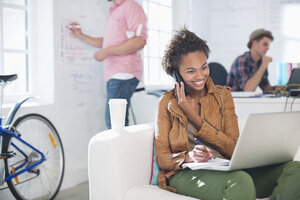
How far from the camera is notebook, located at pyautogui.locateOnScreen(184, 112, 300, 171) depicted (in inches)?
53.1

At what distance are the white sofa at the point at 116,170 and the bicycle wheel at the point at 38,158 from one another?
1.22m

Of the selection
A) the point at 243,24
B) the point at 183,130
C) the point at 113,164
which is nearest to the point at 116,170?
the point at 113,164

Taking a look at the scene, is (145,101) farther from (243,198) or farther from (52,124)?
(243,198)

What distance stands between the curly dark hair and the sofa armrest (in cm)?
41

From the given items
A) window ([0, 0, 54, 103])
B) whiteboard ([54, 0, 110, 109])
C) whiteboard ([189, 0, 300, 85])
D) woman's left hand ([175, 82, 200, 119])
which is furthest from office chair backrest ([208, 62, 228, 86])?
woman's left hand ([175, 82, 200, 119])

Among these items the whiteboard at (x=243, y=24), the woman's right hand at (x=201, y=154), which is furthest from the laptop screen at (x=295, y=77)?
the whiteboard at (x=243, y=24)

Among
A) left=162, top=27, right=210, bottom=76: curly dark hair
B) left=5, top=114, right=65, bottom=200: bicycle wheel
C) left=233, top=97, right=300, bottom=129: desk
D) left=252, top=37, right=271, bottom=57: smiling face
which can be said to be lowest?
left=5, top=114, right=65, bottom=200: bicycle wheel

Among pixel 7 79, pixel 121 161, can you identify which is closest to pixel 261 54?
pixel 7 79

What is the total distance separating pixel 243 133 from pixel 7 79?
1.67m

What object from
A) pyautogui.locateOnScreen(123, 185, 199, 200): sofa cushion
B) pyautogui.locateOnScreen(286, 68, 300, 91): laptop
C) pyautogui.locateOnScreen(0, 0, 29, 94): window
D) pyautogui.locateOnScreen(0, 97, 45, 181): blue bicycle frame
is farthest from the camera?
pyautogui.locateOnScreen(0, 0, 29, 94): window

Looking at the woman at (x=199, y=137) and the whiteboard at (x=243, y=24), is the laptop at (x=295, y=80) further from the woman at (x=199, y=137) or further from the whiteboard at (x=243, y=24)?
the whiteboard at (x=243, y=24)

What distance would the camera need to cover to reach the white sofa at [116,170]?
5.15 ft

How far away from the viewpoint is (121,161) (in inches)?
62.7

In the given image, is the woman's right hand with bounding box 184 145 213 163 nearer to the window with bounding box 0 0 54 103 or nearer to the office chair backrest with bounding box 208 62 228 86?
the window with bounding box 0 0 54 103
